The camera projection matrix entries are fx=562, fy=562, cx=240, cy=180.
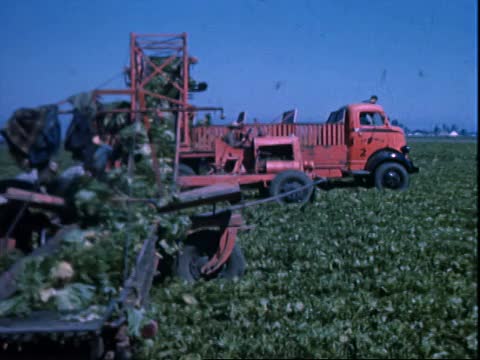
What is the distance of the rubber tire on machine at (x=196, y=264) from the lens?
19.1ft

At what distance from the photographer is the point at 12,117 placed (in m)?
3.95

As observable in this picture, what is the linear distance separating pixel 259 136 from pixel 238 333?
8956mm

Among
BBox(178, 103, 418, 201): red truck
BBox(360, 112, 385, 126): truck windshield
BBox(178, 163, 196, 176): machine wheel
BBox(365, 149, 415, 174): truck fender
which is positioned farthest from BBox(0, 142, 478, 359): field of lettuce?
BBox(360, 112, 385, 126): truck windshield

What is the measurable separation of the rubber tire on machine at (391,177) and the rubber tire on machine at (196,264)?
835cm

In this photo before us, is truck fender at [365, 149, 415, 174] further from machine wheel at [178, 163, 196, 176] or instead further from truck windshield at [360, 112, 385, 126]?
machine wheel at [178, 163, 196, 176]

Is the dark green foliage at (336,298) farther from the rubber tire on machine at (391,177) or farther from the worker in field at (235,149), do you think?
the rubber tire on machine at (391,177)

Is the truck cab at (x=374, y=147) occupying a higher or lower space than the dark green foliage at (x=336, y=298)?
→ higher

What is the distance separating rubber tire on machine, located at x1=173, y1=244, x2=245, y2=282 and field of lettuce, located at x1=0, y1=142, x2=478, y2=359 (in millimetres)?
131

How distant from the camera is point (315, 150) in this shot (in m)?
13.6

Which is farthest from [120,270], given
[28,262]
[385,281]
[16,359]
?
[385,281]

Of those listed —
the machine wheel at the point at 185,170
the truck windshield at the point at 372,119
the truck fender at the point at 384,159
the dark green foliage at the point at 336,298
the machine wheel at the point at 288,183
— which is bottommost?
the dark green foliage at the point at 336,298

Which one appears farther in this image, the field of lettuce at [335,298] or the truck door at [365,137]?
the truck door at [365,137]

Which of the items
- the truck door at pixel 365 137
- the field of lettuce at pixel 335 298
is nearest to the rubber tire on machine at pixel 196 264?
the field of lettuce at pixel 335 298

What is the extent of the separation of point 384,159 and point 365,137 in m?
0.71
